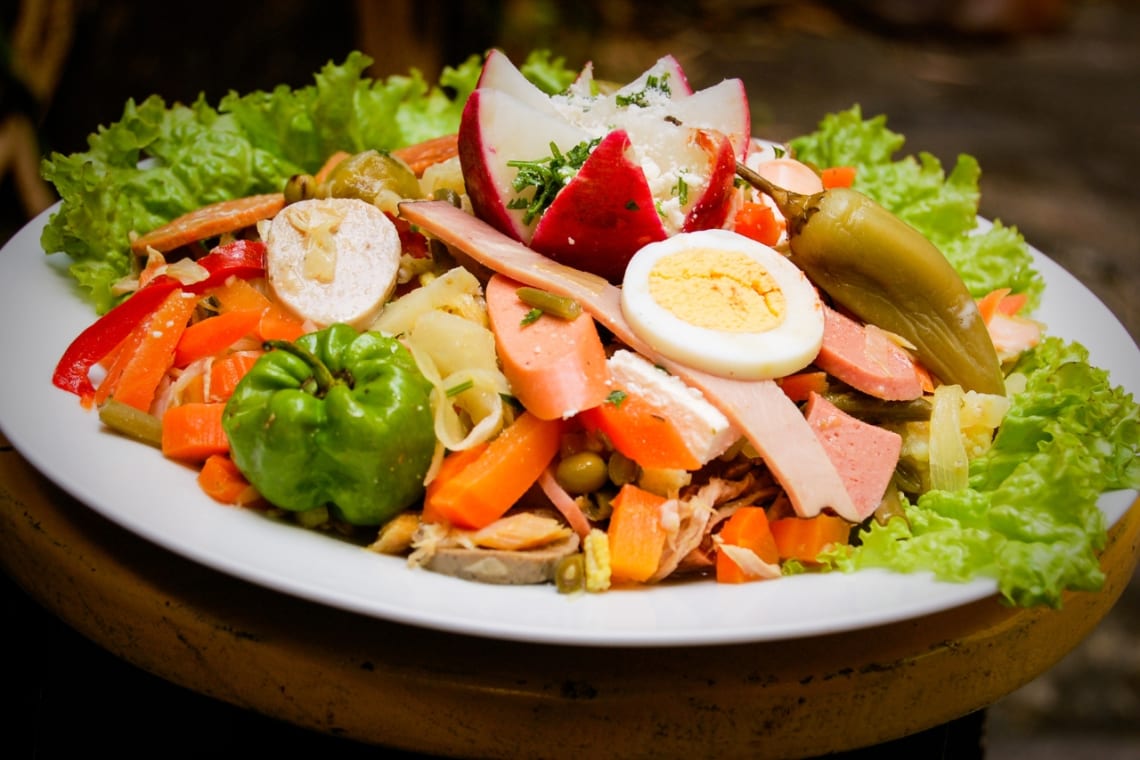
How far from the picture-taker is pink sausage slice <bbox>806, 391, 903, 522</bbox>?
249 cm

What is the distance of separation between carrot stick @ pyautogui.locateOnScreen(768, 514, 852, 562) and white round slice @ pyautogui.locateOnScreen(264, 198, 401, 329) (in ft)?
4.12

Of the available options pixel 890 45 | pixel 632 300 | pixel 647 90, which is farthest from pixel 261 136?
pixel 890 45

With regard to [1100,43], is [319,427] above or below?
above

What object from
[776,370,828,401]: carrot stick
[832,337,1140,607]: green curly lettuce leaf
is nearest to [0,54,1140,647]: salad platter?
[832,337,1140,607]: green curly lettuce leaf

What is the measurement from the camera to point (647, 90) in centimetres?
315

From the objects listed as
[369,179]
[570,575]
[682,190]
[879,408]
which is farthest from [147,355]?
[879,408]

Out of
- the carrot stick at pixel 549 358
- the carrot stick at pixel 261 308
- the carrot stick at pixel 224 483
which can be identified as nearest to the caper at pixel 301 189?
the carrot stick at pixel 261 308

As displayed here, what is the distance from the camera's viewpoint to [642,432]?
7.91ft

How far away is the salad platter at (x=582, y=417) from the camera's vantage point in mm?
1993

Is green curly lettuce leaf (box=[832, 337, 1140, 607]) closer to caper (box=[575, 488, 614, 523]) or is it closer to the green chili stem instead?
caper (box=[575, 488, 614, 523])

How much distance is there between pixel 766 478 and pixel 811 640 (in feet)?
1.86

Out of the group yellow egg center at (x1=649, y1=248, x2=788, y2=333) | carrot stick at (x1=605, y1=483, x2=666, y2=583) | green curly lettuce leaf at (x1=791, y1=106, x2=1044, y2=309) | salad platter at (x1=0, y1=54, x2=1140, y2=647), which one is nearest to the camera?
salad platter at (x1=0, y1=54, x2=1140, y2=647)

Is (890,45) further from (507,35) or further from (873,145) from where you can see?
(873,145)

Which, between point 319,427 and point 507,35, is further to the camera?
point 507,35
